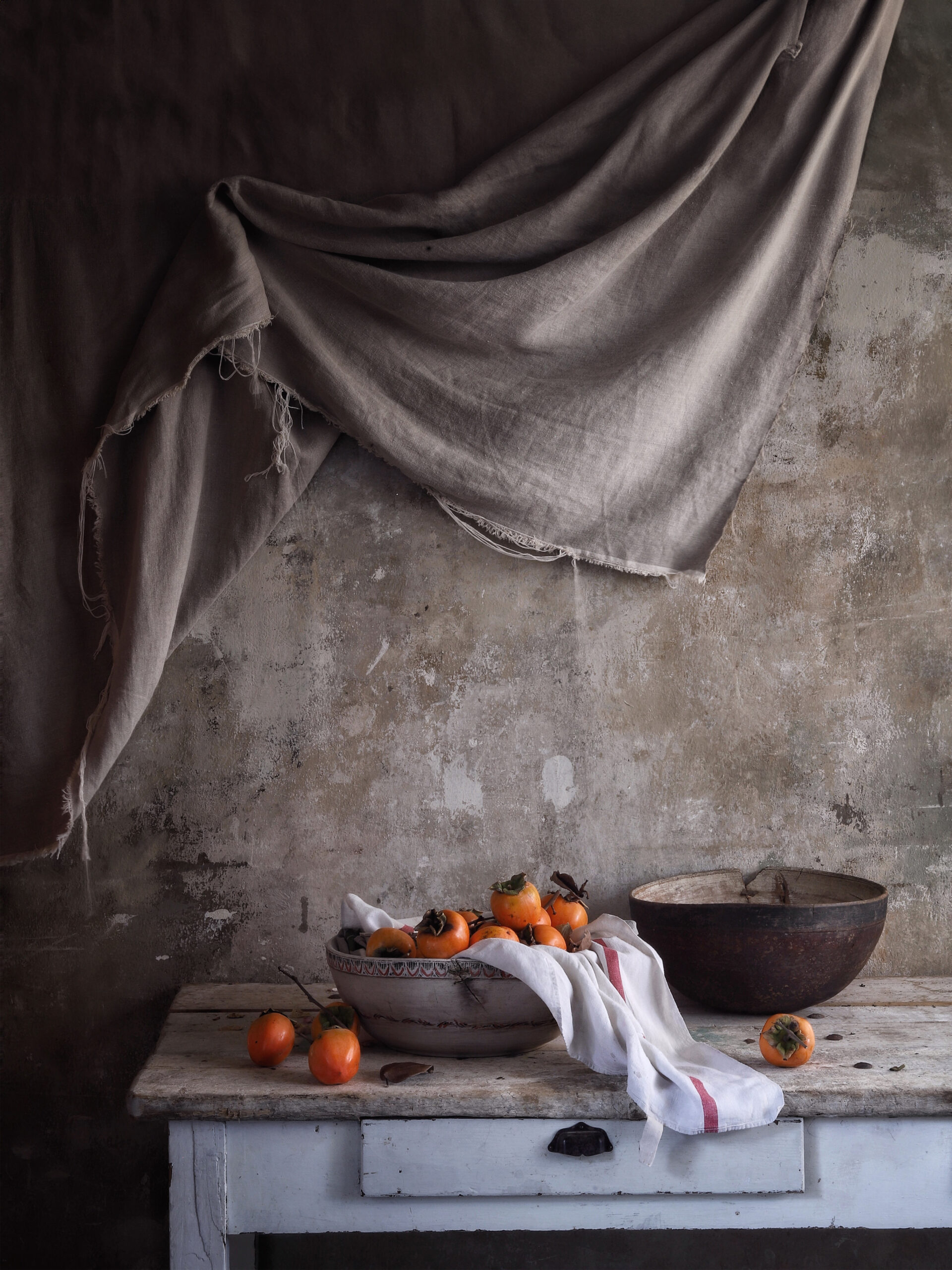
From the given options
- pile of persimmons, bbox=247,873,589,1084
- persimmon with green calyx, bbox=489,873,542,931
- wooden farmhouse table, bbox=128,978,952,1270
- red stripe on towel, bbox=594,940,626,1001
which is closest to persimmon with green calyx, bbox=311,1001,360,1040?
pile of persimmons, bbox=247,873,589,1084

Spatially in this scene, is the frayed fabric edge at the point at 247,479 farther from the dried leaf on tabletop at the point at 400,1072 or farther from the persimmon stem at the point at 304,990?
the dried leaf on tabletop at the point at 400,1072

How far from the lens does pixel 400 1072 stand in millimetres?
1365

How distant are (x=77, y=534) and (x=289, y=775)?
62 centimetres

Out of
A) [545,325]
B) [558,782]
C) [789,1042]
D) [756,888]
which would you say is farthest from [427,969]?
[545,325]

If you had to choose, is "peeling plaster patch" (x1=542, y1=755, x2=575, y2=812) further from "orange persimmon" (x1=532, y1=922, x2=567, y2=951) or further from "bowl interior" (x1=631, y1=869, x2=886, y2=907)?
"orange persimmon" (x1=532, y1=922, x2=567, y2=951)

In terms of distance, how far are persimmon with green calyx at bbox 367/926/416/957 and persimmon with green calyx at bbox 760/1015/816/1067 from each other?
530 mm

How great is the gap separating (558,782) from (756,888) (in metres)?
0.45

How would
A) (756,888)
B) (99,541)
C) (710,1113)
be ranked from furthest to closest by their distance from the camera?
(756,888)
(99,541)
(710,1113)

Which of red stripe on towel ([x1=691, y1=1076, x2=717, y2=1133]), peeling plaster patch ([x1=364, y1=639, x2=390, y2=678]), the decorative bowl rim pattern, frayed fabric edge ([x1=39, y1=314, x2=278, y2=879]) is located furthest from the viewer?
peeling plaster patch ([x1=364, y1=639, x2=390, y2=678])

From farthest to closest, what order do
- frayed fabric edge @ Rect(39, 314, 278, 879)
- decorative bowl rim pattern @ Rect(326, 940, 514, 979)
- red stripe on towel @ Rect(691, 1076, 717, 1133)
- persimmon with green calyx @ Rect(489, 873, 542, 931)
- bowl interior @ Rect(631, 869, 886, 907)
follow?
bowl interior @ Rect(631, 869, 886, 907), frayed fabric edge @ Rect(39, 314, 278, 879), persimmon with green calyx @ Rect(489, 873, 542, 931), decorative bowl rim pattern @ Rect(326, 940, 514, 979), red stripe on towel @ Rect(691, 1076, 717, 1133)

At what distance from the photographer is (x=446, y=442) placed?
184 cm

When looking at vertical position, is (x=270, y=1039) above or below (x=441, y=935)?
below

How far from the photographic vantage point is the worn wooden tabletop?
131cm

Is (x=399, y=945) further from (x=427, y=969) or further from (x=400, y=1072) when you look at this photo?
(x=400, y=1072)
